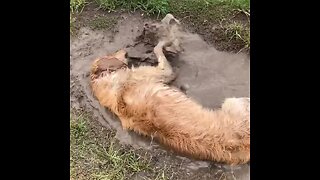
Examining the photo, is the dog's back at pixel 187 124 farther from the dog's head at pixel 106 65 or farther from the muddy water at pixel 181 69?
the dog's head at pixel 106 65

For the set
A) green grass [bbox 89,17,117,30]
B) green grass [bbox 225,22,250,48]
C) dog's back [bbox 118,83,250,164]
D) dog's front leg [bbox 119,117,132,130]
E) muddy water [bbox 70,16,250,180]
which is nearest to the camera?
dog's back [bbox 118,83,250,164]

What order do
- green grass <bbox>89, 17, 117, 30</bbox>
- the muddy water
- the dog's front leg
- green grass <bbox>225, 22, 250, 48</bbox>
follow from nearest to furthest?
1. the dog's front leg
2. the muddy water
3. green grass <bbox>225, 22, 250, 48</bbox>
4. green grass <bbox>89, 17, 117, 30</bbox>

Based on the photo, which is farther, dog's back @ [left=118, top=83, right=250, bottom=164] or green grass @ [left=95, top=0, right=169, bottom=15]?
green grass @ [left=95, top=0, right=169, bottom=15]

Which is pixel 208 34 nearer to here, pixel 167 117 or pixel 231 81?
pixel 231 81

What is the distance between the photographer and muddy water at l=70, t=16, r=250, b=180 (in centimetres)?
475

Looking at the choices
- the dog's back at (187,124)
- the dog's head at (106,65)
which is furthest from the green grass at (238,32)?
the dog's head at (106,65)

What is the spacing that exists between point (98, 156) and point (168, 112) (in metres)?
0.69

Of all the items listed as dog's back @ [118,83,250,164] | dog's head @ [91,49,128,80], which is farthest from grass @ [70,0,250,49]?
dog's back @ [118,83,250,164]

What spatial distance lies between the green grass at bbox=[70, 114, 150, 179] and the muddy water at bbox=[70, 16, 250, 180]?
0.37 feet

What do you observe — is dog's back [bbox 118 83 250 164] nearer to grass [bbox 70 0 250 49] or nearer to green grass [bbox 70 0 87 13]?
grass [bbox 70 0 250 49]

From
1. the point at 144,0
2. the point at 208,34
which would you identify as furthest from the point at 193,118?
the point at 144,0

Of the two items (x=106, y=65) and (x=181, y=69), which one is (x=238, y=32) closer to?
(x=181, y=69)

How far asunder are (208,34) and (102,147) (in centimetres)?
168

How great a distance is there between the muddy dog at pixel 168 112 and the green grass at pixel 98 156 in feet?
0.71
